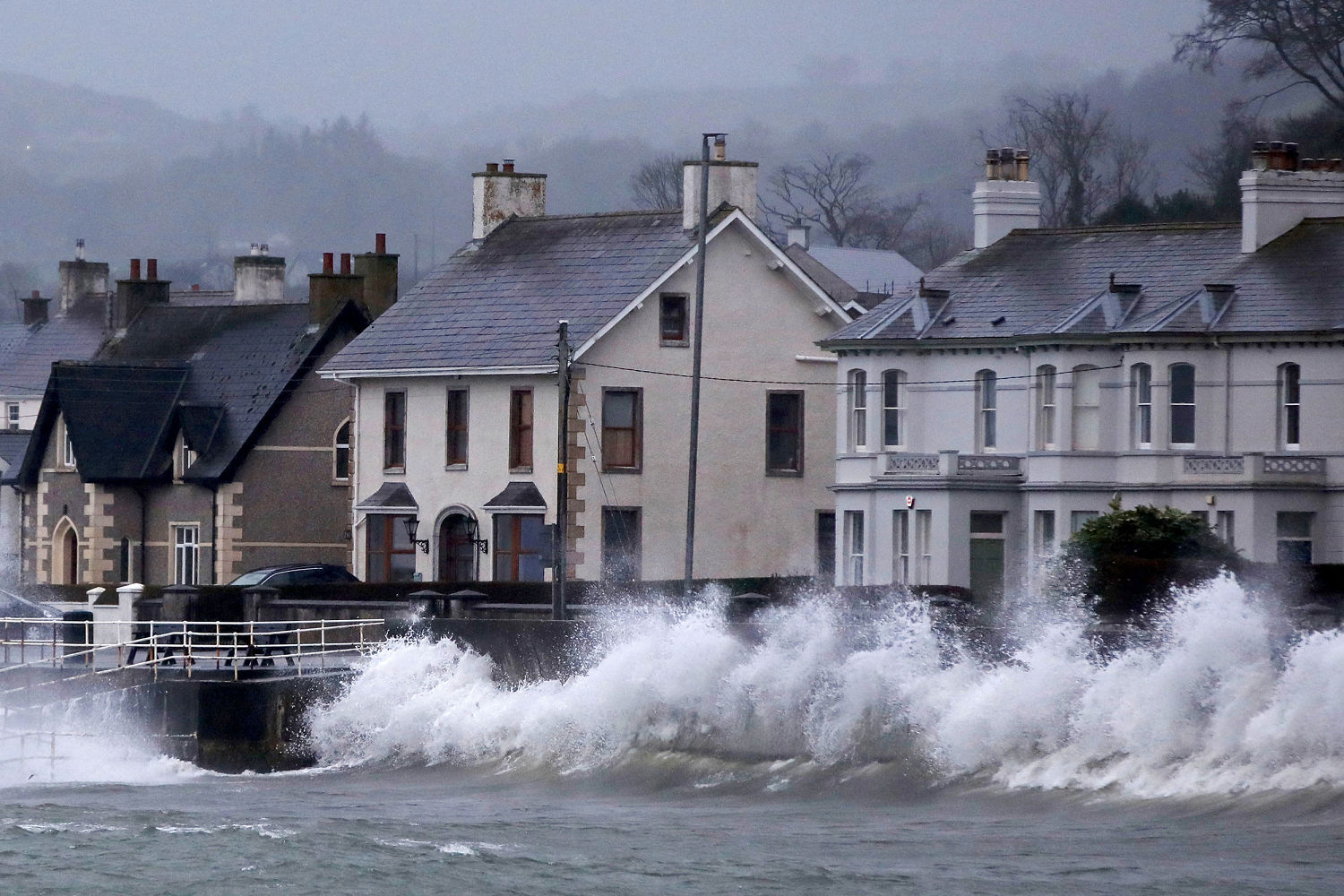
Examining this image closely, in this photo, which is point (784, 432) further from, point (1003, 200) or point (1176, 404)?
point (1176, 404)

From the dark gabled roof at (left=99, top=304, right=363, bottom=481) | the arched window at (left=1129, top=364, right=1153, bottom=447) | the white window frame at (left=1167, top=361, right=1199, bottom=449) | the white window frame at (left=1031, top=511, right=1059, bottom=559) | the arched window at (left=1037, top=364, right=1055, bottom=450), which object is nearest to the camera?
the white window frame at (left=1167, top=361, right=1199, bottom=449)

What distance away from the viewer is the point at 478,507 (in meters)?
51.9

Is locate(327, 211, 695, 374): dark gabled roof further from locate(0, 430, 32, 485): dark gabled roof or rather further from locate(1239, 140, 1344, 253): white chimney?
locate(0, 430, 32, 485): dark gabled roof

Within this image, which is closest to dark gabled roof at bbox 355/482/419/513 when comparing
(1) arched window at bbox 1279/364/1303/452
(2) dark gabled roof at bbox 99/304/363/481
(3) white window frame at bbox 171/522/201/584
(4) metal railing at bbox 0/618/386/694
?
(2) dark gabled roof at bbox 99/304/363/481

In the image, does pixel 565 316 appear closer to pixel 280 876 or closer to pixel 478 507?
pixel 478 507

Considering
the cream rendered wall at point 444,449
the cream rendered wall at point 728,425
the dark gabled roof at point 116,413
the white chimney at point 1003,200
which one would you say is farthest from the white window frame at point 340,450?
the white chimney at point 1003,200

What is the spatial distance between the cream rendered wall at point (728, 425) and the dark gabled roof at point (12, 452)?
19.7m

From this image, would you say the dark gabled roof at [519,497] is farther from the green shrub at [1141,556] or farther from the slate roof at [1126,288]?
the green shrub at [1141,556]

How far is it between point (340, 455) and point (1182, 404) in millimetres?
21487

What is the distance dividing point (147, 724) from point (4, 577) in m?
28.1

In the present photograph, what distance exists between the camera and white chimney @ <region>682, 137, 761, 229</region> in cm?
Result: 5312

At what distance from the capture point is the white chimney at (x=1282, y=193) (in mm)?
47094

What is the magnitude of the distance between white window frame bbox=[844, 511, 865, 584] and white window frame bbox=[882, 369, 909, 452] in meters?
1.50

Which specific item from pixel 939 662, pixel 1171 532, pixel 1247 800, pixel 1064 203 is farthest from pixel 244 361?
pixel 1064 203
